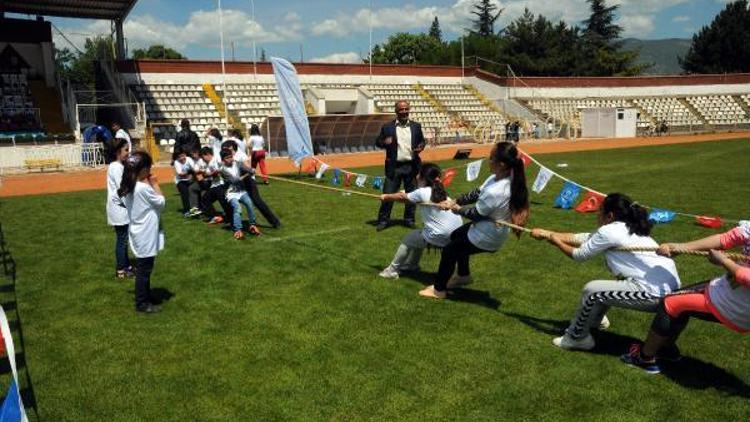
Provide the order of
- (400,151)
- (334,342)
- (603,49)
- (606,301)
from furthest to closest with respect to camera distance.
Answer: (603,49), (400,151), (334,342), (606,301)

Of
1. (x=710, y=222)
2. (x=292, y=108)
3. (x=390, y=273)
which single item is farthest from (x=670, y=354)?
(x=292, y=108)

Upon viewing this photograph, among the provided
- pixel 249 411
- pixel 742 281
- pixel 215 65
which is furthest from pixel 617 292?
pixel 215 65

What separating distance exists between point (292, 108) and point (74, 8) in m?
20.3

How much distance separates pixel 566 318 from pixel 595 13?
73.8 metres

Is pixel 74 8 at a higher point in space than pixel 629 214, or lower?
higher

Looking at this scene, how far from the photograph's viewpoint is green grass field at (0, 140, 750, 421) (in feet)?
14.2

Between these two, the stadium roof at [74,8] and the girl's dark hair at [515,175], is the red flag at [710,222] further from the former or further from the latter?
the stadium roof at [74,8]

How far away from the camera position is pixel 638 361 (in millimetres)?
4852

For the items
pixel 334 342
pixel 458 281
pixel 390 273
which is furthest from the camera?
pixel 390 273

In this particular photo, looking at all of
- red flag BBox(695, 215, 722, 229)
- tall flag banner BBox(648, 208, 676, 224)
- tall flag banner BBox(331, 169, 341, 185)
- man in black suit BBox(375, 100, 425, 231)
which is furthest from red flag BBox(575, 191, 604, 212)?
tall flag banner BBox(331, 169, 341, 185)

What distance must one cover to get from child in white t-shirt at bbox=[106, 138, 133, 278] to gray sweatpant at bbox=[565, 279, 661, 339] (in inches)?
223

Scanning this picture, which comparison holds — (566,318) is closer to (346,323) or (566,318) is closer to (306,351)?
(346,323)

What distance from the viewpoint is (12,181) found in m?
20.1

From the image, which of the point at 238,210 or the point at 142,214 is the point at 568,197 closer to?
the point at 238,210
